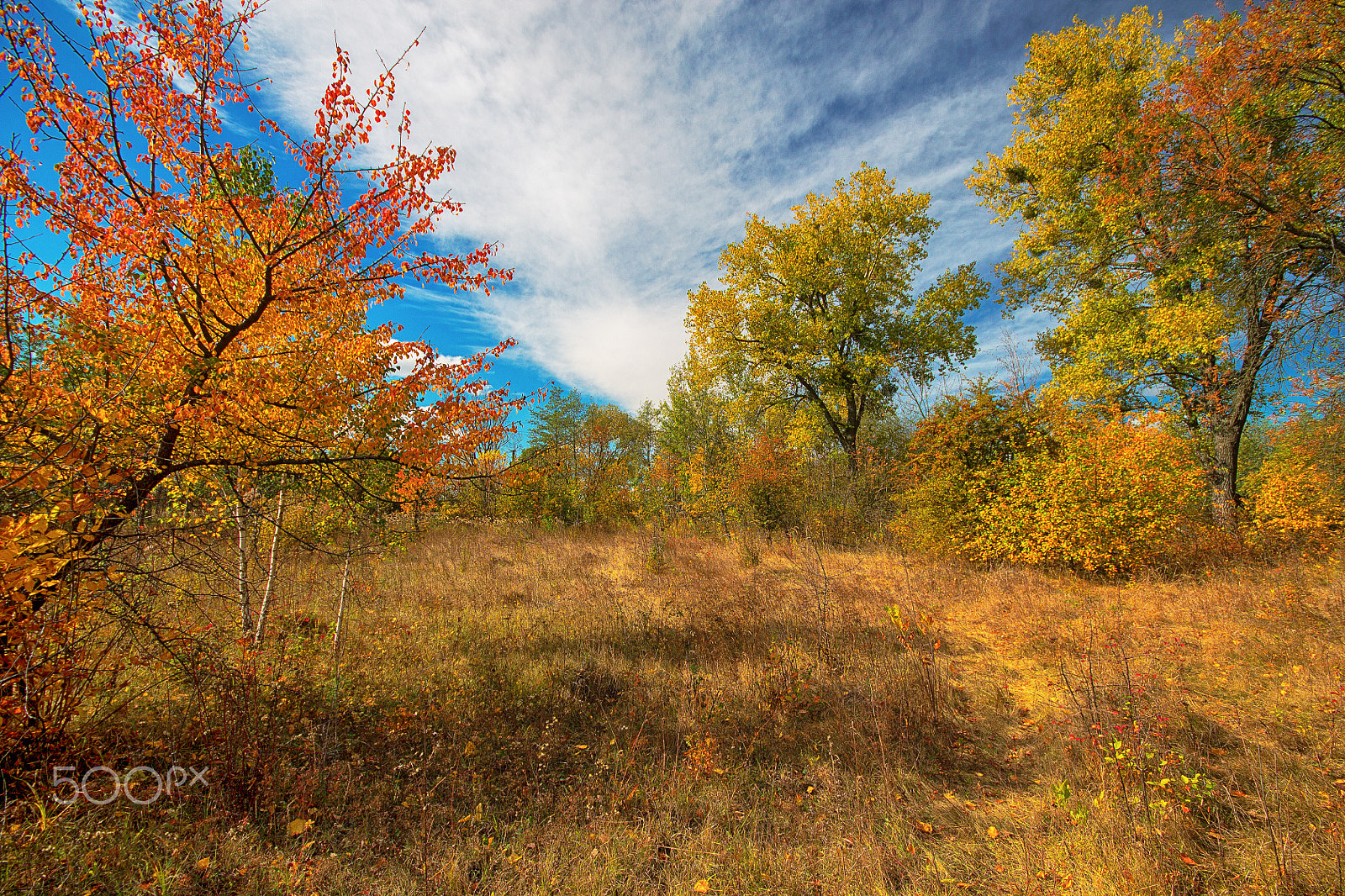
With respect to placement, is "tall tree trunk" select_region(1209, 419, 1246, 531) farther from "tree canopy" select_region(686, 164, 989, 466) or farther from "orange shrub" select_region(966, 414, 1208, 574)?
"tree canopy" select_region(686, 164, 989, 466)

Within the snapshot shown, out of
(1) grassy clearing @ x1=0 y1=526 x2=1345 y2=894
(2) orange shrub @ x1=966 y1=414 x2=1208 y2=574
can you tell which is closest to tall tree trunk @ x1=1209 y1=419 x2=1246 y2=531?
(2) orange shrub @ x1=966 y1=414 x2=1208 y2=574

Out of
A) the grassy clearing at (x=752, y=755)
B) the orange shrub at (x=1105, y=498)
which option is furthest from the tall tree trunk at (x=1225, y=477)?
the grassy clearing at (x=752, y=755)

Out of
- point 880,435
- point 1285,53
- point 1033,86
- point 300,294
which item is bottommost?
point 300,294

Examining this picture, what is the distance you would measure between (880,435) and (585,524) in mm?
14823

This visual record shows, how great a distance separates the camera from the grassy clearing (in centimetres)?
290

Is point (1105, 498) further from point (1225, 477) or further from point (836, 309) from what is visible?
point (836, 309)

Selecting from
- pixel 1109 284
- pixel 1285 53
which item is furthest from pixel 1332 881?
pixel 1109 284

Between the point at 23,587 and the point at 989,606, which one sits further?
the point at 989,606

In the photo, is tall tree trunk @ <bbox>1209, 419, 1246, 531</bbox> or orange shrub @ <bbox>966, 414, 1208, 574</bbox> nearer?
orange shrub @ <bbox>966, 414, 1208, 574</bbox>

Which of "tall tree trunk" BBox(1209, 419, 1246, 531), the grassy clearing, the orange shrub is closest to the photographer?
the grassy clearing

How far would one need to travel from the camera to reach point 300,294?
165 inches

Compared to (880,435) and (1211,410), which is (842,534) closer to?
(880,435)

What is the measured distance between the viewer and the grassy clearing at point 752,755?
2898 mm

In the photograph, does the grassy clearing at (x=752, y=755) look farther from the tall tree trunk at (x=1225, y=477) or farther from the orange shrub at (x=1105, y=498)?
the tall tree trunk at (x=1225, y=477)
